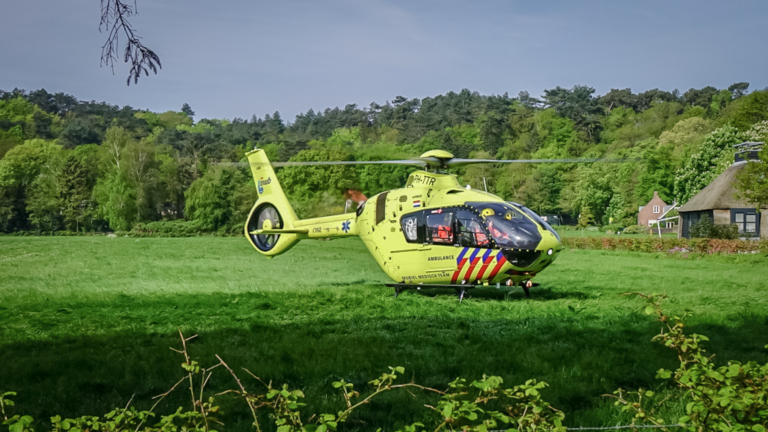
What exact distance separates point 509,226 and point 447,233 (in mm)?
1130

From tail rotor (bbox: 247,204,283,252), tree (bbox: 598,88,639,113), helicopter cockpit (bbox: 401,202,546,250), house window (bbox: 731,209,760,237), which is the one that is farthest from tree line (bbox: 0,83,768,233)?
helicopter cockpit (bbox: 401,202,546,250)

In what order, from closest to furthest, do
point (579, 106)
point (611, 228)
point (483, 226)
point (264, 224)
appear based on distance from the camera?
point (483, 226)
point (264, 224)
point (611, 228)
point (579, 106)

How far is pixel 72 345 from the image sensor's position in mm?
6238

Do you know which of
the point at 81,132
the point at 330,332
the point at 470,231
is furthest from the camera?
the point at 81,132

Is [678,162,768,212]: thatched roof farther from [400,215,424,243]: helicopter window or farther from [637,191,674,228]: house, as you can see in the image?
[400,215,424,243]: helicopter window

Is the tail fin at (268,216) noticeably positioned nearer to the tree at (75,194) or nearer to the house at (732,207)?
the tree at (75,194)

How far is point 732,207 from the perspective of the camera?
2570cm

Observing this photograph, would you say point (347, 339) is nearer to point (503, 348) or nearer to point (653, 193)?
point (503, 348)

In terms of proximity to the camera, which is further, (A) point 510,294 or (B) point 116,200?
(B) point 116,200

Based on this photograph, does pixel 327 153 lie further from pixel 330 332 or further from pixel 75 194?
pixel 330 332

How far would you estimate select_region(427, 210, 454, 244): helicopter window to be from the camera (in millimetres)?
10031

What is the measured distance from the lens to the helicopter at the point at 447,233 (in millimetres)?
9617

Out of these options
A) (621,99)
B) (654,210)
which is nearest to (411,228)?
(654,210)

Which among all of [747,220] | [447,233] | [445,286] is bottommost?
[445,286]
